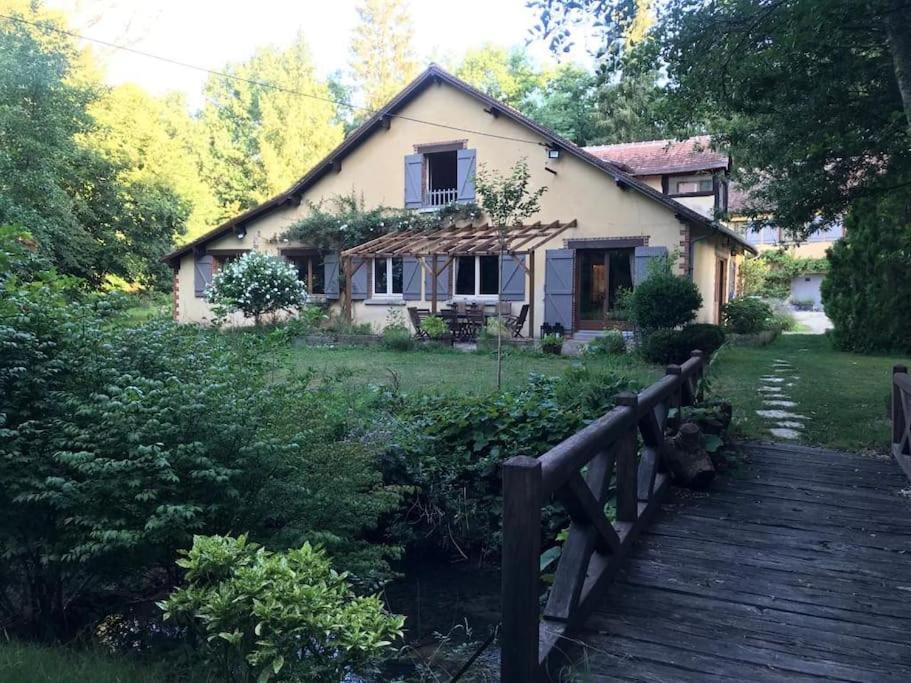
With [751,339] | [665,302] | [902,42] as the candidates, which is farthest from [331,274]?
[902,42]

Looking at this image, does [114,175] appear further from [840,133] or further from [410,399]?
[840,133]

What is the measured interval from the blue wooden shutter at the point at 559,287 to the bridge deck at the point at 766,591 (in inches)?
433

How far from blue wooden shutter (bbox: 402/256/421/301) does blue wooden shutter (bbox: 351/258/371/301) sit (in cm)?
112

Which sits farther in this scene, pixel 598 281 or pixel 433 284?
pixel 433 284

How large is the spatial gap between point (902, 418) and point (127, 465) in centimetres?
553

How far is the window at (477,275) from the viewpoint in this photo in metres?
17.0

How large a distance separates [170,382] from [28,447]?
67 centimetres

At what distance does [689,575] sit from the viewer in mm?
3506

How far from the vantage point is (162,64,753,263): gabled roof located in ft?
48.7

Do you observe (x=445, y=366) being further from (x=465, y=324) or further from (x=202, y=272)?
(x=202, y=272)

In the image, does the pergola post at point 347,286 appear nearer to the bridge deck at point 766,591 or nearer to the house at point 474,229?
the house at point 474,229

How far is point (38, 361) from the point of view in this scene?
3.46 metres

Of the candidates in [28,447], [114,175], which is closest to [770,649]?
[28,447]

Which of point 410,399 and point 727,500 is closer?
point 727,500
